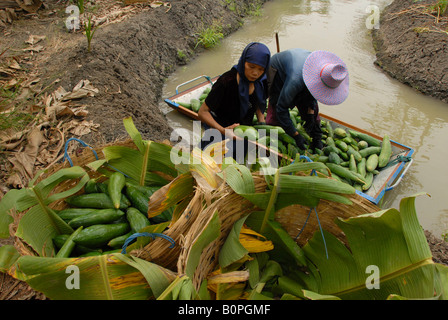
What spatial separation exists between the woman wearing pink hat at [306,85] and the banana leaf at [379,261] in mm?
1704

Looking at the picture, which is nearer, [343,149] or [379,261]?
[379,261]

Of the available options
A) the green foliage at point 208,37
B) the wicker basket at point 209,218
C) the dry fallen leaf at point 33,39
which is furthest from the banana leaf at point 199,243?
the green foliage at point 208,37

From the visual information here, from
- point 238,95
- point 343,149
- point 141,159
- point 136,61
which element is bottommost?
point 343,149

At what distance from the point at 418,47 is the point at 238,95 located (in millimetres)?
5347

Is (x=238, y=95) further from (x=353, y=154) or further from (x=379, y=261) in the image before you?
(x=379, y=261)

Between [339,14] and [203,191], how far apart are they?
9073mm

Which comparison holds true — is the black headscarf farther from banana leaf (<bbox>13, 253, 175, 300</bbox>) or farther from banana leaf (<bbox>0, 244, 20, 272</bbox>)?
banana leaf (<bbox>0, 244, 20, 272</bbox>)

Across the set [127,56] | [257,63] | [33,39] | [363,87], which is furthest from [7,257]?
[363,87]

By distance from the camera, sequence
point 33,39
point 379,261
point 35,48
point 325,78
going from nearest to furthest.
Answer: point 379,261 → point 325,78 → point 35,48 → point 33,39

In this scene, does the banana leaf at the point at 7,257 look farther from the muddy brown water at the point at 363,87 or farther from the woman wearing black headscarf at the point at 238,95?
the muddy brown water at the point at 363,87

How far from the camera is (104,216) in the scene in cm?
160

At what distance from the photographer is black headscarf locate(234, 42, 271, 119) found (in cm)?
256

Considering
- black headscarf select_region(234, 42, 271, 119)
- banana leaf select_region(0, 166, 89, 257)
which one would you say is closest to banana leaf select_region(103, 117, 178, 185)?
banana leaf select_region(0, 166, 89, 257)

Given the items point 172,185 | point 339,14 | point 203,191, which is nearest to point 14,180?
point 172,185
